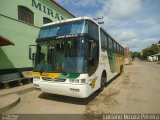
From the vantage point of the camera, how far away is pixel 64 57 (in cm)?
665

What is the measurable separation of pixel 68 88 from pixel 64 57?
1.18m

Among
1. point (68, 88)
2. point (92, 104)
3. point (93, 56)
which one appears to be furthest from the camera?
point (93, 56)

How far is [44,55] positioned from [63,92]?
69.7 inches

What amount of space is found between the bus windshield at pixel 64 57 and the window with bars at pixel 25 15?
6.56 metres

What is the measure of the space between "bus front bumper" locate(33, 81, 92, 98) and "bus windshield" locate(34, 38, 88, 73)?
1.68ft

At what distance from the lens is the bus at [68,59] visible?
6364mm

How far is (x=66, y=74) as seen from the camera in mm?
6484

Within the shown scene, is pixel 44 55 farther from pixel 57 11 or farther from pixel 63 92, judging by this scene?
pixel 57 11

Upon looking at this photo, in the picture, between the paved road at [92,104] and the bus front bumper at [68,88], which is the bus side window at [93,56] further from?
the paved road at [92,104]

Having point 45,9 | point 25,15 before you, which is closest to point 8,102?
point 25,15

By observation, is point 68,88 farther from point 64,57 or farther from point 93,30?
point 93,30

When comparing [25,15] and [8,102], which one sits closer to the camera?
[8,102]

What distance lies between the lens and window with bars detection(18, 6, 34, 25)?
1262 centimetres

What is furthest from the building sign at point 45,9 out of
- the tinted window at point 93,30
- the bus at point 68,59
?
the tinted window at point 93,30
